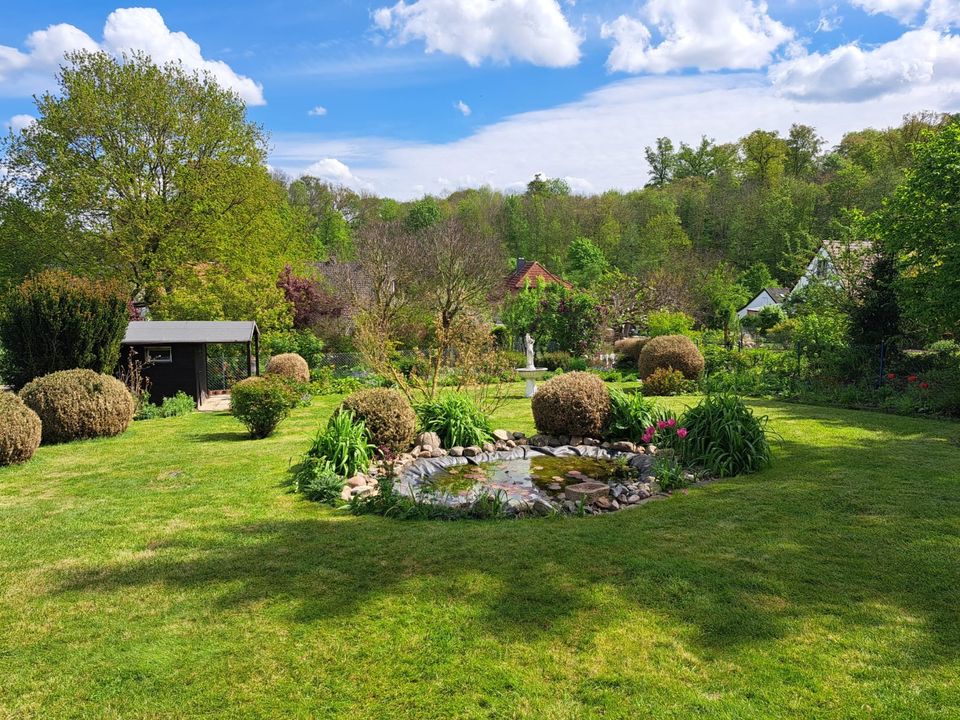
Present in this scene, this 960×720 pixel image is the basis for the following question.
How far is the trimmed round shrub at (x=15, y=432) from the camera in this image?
8.74 m

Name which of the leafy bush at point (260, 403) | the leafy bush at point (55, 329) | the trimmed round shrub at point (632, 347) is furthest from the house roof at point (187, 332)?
the trimmed round shrub at point (632, 347)

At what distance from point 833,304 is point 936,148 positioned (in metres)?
5.92

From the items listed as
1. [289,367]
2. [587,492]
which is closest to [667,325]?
[289,367]

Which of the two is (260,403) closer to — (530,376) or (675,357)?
(530,376)

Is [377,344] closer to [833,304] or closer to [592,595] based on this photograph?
[592,595]

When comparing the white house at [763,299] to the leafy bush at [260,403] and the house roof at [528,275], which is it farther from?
the leafy bush at [260,403]

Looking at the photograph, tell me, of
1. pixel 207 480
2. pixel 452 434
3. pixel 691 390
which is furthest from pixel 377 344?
pixel 691 390

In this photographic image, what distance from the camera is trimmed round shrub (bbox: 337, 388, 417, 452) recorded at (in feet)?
28.6

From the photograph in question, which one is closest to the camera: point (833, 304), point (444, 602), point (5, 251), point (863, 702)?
point (863, 702)

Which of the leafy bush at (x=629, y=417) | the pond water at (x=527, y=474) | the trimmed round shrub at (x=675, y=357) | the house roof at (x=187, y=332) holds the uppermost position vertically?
the house roof at (x=187, y=332)

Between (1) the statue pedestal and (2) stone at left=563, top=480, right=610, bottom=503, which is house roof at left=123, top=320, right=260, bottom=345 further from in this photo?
(2) stone at left=563, top=480, right=610, bottom=503

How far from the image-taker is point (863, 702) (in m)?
3.15

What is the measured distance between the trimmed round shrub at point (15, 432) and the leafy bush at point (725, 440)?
9576 mm

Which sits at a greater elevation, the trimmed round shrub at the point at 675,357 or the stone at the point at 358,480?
the trimmed round shrub at the point at 675,357
